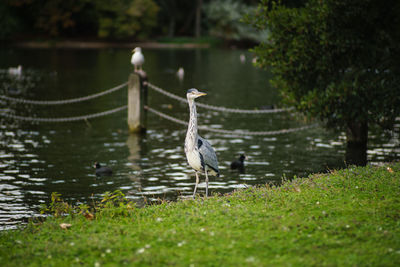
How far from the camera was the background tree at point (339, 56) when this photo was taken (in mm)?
15117

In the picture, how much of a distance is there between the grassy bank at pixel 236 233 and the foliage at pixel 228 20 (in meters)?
73.8

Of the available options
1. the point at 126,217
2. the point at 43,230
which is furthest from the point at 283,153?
the point at 43,230

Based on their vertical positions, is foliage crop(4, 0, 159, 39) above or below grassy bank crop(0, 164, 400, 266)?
above

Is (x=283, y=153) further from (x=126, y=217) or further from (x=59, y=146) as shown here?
(x=126, y=217)

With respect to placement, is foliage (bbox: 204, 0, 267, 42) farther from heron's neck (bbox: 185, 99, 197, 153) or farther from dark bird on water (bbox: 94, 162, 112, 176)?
heron's neck (bbox: 185, 99, 197, 153)

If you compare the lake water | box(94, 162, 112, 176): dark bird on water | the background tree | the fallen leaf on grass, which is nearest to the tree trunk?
the lake water

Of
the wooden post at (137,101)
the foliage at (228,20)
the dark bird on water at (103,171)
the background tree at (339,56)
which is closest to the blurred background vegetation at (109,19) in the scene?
the foliage at (228,20)

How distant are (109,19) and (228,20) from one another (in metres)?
18.7

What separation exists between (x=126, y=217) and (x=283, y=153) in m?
9.59

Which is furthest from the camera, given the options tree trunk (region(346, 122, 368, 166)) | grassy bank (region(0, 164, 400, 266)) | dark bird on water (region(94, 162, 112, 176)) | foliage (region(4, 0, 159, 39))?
foliage (region(4, 0, 159, 39))

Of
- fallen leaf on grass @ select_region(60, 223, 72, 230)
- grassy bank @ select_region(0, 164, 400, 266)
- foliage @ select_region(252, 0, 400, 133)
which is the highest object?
foliage @ select_region(252, 0, 400, 133)

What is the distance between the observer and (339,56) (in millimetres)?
15906

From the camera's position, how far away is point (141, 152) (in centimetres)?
1795

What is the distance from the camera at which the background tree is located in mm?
15117
